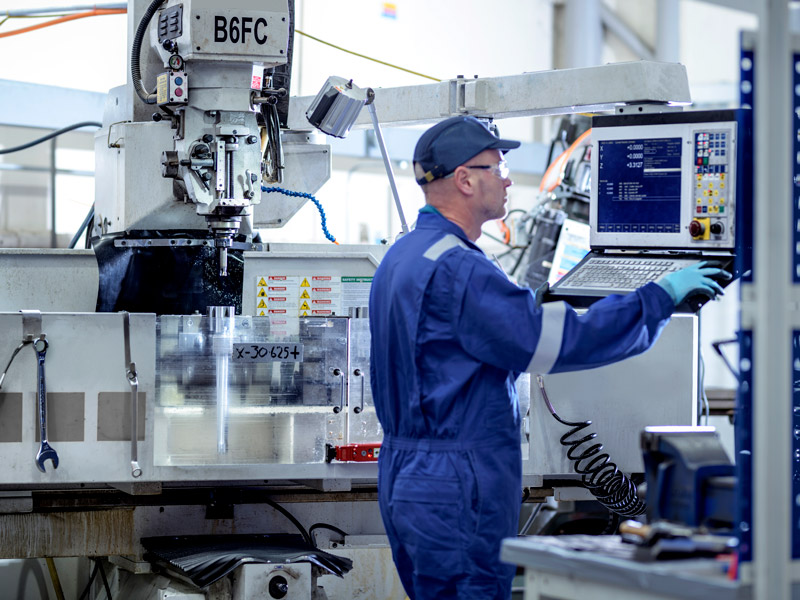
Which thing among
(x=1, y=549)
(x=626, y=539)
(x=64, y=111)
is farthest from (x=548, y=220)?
(x=626, y=539)

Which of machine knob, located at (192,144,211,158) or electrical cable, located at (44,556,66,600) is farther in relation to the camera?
electrical cable, located at (44,556,66,600)

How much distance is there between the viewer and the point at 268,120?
275cm

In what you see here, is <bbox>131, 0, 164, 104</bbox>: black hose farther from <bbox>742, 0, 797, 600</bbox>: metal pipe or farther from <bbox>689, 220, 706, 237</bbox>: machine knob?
<bbox>742, 0, 797, 600</bbox>: metal pipe

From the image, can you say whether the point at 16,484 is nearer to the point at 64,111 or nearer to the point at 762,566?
the point at 762,566

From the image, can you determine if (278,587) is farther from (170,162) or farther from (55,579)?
(55,579)

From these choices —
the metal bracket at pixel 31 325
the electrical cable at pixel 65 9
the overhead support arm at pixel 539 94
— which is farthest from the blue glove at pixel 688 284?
the electrical cable at pixel 65 9

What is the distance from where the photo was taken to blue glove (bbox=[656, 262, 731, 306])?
79.9 inches

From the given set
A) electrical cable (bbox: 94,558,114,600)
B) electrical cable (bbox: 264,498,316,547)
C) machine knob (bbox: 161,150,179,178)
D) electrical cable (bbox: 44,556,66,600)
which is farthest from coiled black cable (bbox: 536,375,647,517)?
electrical cable (bbox: 44,556,66,600)

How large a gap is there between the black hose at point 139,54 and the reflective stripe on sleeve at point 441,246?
990mm

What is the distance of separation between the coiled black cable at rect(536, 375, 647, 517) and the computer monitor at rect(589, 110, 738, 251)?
1.36 feet

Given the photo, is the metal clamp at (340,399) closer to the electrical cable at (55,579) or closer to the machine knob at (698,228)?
the machine knob at (698,228)

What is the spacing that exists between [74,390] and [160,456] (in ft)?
0.77

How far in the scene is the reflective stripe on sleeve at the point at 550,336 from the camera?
198cm

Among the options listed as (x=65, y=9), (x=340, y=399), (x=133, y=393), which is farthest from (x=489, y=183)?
(x=65, y=9)
